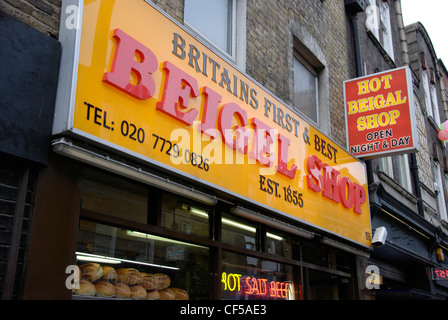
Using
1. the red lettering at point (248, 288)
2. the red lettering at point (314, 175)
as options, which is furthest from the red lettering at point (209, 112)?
Result: the red lettering at point (314, 175)

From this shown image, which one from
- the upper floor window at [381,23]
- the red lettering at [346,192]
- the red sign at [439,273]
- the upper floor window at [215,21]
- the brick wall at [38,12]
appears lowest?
the red sign at [439,273]

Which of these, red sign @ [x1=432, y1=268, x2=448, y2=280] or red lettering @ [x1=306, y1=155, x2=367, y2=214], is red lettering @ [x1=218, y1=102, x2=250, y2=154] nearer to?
red lettering @ [x1=306, y1=155, x2=367, y2=214]

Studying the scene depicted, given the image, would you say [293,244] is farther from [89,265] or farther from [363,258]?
[89,265]

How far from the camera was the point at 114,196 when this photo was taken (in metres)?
4.50

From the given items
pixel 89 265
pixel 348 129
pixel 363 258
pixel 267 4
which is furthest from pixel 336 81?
pixel 89 265

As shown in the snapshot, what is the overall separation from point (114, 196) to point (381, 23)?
11971mm

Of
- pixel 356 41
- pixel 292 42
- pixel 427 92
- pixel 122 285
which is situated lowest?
pixel 122 285

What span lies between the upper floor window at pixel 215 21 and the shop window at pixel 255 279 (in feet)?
9.81

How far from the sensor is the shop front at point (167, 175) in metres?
3.77

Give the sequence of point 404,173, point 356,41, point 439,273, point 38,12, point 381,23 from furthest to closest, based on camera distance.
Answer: point 381,23 < point 404,173 < point 439,273 < point 356,41 < point 38,12

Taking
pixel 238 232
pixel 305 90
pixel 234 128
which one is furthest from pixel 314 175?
pixel 305 90

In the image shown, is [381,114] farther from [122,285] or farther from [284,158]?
[122,285]

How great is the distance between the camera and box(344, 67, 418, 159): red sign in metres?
8.52

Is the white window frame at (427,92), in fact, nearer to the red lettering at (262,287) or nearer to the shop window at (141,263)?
the red lettering at (262,287)
